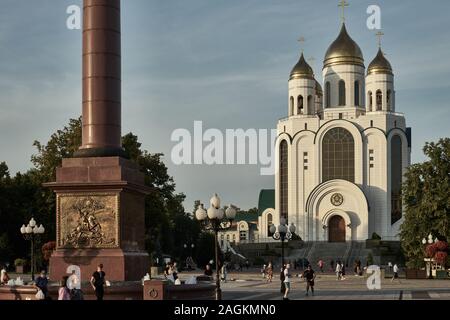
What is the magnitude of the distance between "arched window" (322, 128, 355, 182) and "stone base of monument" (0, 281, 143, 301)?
6954 centimetres

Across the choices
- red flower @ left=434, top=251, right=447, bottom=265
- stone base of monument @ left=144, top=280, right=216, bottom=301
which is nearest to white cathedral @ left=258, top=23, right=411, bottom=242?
red flower @ left=434, top=251, right=447, bottom=265

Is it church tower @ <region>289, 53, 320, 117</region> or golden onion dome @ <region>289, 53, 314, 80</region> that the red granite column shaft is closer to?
church tower @ <region>289, 53, 320, 117</region>

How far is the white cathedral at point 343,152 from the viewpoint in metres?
93.1

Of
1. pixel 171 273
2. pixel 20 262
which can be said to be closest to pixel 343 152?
pixel 20 262

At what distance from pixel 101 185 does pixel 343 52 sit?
7255 cm

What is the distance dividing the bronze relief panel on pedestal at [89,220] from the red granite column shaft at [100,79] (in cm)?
162

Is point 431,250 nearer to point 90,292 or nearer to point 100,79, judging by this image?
point 100,79

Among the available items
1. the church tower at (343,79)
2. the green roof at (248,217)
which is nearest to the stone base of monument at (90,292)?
the church tower at (343,79)

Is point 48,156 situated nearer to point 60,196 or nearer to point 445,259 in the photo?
point 445,259

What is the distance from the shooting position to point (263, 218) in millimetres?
106125

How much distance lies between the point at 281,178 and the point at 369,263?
1935cm

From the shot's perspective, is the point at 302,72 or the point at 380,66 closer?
the point at 380,66

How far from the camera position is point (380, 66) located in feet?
317
